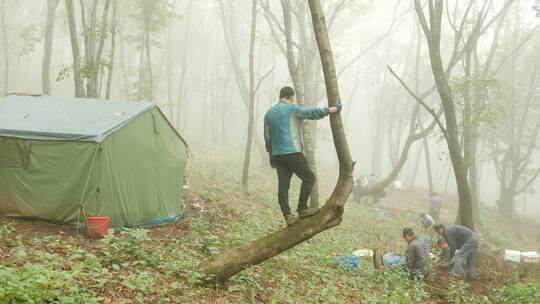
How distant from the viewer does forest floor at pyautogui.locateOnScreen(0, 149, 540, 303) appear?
16.9 feet

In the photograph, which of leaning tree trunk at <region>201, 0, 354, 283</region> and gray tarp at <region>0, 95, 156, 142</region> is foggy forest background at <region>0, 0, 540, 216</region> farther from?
leaning tree trunk at <region>201, 0, 354, 283</region>

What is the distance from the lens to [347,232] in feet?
41.4

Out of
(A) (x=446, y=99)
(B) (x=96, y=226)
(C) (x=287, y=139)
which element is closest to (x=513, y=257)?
(A) (x=446, y=99)

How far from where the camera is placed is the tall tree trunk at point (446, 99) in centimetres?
1141

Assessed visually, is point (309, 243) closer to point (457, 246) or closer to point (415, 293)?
point (415, 293)

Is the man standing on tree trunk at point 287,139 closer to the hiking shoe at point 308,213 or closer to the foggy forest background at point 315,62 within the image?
the hiking shoe at point 308,213

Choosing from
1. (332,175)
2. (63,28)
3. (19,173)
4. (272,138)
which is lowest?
(332,175)

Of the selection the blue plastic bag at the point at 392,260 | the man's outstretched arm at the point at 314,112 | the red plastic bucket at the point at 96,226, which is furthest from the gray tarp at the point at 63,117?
the blue plastic bag at the point at 392,260

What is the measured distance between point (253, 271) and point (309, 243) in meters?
3.15

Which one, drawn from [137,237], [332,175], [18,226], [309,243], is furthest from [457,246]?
[332,175]

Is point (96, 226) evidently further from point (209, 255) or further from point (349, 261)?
point (349, 261)

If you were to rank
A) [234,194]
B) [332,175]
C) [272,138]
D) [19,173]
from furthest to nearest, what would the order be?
[332,175]
[234,194]
[19,173]
[272,138]

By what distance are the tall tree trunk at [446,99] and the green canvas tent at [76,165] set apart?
7385mm

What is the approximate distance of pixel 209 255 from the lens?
24.9 feet
